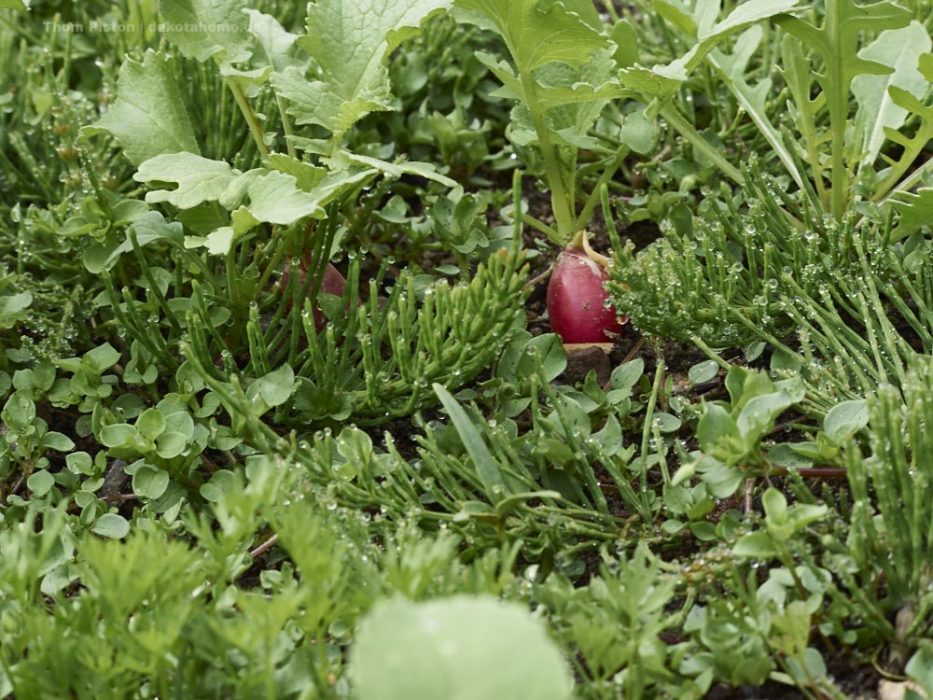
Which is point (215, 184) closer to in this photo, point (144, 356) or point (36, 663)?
point (144, 356)

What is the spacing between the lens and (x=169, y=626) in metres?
1.09

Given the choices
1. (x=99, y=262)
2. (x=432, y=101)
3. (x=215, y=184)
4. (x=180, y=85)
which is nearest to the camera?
(x=215, y=184)

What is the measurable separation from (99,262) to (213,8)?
40 centimetres

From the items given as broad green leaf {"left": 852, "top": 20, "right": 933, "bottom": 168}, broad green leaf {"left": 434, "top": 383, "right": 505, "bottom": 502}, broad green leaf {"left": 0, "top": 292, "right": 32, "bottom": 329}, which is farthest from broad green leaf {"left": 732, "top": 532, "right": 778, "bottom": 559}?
broad green leaf {"left": 0, "top": 292, "right": 32, "bottom": 329}

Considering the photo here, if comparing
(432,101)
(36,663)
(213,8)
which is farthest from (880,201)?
(36,663)

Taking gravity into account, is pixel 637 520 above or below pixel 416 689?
below

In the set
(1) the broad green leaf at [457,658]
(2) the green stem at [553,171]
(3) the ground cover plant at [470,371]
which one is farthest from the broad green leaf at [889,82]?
(1) the broad green leaf at [457,658]

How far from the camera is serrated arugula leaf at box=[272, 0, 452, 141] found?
1.60 m

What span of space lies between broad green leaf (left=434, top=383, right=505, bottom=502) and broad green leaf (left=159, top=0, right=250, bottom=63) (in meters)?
0.67

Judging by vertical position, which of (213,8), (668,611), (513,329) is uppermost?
(213,8)

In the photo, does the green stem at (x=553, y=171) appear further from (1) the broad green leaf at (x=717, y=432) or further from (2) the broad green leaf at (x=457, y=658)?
(2) the broad green leaf at (x=457, y=658)

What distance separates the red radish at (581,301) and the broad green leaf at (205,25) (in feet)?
1.81

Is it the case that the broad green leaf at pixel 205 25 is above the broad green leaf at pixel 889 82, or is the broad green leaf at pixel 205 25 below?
above

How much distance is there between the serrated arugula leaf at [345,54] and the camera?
160cm
